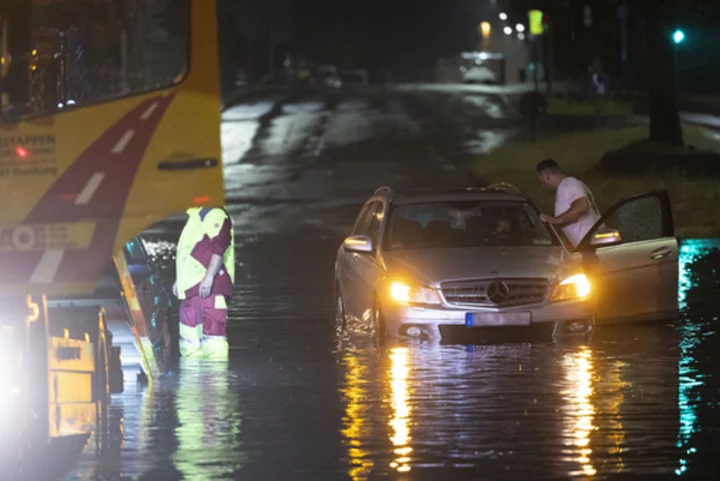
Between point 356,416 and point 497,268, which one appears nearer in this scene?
point 356,416

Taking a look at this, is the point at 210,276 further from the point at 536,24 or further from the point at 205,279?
the point at 536,24

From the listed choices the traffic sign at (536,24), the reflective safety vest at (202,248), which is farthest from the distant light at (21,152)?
the traffic sign at (536,24)

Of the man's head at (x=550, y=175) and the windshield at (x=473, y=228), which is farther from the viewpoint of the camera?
the man's head at (x=550, y=175)

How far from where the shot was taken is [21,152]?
1020 cm

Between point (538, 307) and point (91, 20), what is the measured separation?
5.14m

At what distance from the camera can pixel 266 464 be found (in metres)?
9.48

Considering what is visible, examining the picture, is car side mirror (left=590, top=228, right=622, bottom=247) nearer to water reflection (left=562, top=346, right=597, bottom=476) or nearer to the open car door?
the open car door

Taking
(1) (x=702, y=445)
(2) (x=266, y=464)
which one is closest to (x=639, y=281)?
(1) (x=702, y=445)

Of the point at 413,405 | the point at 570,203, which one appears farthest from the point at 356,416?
the point at 570,203

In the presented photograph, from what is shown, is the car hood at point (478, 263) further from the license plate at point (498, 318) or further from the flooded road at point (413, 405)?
the flooded road at point (413, 405)

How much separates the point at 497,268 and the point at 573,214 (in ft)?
4.74

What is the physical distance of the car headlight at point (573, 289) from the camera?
46.8ft

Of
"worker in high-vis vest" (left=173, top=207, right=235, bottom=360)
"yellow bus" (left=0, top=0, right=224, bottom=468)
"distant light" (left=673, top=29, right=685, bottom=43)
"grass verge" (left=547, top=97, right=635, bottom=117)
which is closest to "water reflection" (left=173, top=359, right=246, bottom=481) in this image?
"worker in high-vis vest" (left=173, top=207, right=235, bottom=360)

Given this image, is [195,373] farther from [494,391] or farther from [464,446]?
[464,446]
